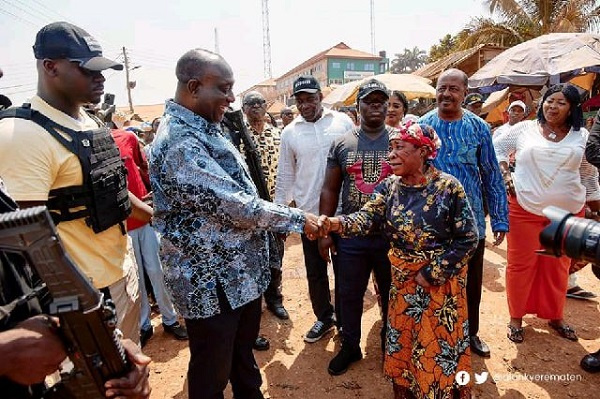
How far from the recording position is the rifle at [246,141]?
2.88m

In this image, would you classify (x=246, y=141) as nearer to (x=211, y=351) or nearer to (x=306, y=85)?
(x=306, y=85)

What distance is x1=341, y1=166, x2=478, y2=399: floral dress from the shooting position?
2289 millimetres

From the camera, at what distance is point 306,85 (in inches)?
143

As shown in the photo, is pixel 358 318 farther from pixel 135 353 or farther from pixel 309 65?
pixel 309 65

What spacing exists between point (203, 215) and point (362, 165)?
141 cm

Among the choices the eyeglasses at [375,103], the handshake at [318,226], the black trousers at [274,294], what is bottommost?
the black trousers at [274,294]

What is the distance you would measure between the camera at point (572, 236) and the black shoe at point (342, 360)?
2094 mm

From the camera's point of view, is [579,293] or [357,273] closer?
[357,273]

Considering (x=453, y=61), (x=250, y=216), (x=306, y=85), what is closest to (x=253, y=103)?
(x=306, y=85)

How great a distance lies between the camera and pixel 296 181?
12.4 feet

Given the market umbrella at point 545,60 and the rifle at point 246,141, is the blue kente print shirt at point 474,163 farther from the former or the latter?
the market umbrella at point 545,60

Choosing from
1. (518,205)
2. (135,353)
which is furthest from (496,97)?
(135,353)

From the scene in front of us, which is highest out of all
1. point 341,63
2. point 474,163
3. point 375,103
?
point 341,63

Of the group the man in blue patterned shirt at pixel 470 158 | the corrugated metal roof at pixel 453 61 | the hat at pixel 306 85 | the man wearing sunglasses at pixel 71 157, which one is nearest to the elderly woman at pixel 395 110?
the hat at pixel 306 85
